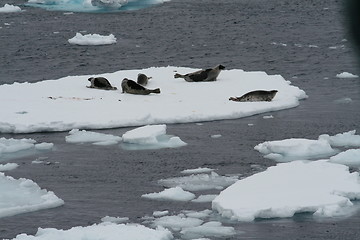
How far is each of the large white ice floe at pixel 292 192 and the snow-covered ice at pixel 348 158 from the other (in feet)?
1.02

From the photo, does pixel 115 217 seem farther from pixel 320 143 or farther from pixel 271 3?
pixel 271 3

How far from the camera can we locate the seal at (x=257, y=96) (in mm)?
13406

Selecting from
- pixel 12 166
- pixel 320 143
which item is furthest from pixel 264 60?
pixel 12 166

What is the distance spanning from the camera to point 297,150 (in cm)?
973

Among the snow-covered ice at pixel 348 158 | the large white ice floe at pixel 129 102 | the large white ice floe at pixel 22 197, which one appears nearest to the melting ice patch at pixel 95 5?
the large white ice floe at pixel 129 102

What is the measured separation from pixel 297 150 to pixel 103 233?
4094 millimetres

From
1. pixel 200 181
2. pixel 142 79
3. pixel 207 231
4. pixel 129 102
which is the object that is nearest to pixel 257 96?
pixel 129 102

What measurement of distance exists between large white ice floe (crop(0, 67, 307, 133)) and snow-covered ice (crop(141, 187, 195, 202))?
13.2 ft

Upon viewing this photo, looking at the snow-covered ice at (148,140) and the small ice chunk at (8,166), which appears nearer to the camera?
the small ice chunk at (8,166)

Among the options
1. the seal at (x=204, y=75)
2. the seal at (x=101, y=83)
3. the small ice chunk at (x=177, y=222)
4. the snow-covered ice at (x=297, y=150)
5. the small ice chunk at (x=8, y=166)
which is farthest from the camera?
the seal at (x=204, y=75)

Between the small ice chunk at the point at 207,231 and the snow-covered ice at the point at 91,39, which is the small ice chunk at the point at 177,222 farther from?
the snow-covered ice at the point at 91,39

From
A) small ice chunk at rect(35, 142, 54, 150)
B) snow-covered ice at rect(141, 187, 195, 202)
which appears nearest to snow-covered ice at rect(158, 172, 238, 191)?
snow-covered ice at rect(141, 187, 195, 202)

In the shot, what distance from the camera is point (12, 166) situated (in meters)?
9.34

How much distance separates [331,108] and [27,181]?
635 centimetres
